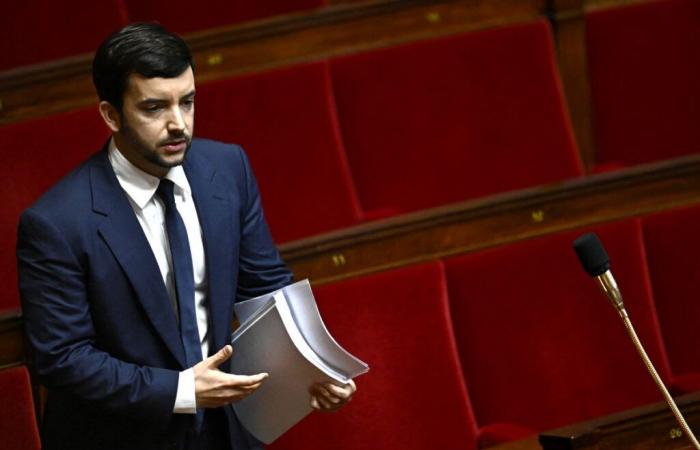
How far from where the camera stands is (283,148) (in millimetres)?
594

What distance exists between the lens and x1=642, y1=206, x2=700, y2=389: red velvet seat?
20.9 inches

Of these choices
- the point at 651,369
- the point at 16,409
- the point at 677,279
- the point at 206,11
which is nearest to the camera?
the point at 651,369

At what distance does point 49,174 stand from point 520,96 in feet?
0.77

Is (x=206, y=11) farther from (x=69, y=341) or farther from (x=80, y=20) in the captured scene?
(x=69, y=341)

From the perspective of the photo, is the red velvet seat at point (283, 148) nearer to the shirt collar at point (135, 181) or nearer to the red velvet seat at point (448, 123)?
the red velvet seat at point (448, 123)

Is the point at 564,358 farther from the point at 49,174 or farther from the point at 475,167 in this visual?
the point at 49,174

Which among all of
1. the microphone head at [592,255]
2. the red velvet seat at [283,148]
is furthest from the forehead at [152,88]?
the red velvet seat at [283,148]

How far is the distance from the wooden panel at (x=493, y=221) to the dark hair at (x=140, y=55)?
141 millimetres

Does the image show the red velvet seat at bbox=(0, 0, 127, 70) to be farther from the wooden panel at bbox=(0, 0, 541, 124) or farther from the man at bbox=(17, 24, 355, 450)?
the man at bbox=(17, 24, 355, 450)

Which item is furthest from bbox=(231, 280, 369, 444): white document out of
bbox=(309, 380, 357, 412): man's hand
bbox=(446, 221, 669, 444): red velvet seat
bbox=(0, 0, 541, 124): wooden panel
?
bbox=(0, 0, 541, 124): wooden panel

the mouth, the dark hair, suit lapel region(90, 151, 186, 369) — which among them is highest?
the dark hair

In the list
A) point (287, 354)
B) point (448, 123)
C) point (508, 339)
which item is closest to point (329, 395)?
point (287, 354)

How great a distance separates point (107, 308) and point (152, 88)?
66 millimetres

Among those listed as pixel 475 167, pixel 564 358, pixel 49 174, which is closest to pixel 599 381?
pixel 564 358
